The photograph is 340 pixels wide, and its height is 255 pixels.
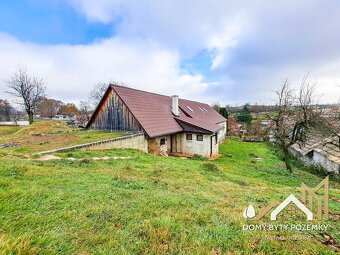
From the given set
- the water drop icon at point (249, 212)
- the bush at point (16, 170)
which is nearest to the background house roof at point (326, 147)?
the water drop icon at point (249, 212)

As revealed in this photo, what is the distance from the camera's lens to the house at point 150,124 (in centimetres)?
1531

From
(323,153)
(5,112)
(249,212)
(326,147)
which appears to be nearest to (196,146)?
(323,153)

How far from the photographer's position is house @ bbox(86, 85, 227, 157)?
15312 millimetres

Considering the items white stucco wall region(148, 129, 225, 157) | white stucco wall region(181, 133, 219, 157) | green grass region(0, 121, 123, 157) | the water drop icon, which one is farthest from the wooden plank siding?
the water drop icon

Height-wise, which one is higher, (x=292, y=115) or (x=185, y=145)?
(x=292, y=115)

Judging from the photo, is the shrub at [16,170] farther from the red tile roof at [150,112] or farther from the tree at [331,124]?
the tree at [331,124]

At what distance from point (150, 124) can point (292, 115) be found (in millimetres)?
11522

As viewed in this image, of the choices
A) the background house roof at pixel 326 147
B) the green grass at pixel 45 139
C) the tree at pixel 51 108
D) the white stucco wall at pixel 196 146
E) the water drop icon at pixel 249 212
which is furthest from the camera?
the tree at pixel 51 108

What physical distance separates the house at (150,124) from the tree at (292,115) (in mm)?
5544

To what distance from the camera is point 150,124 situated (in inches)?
613

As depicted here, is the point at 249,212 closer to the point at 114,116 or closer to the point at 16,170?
the point at 16,170

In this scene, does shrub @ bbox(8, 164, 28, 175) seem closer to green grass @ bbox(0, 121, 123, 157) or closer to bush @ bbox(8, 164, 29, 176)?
bush @ bbox(8, 164, 29, 176)

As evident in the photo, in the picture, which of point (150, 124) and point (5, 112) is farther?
point (5, 112)

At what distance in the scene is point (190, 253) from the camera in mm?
2363
